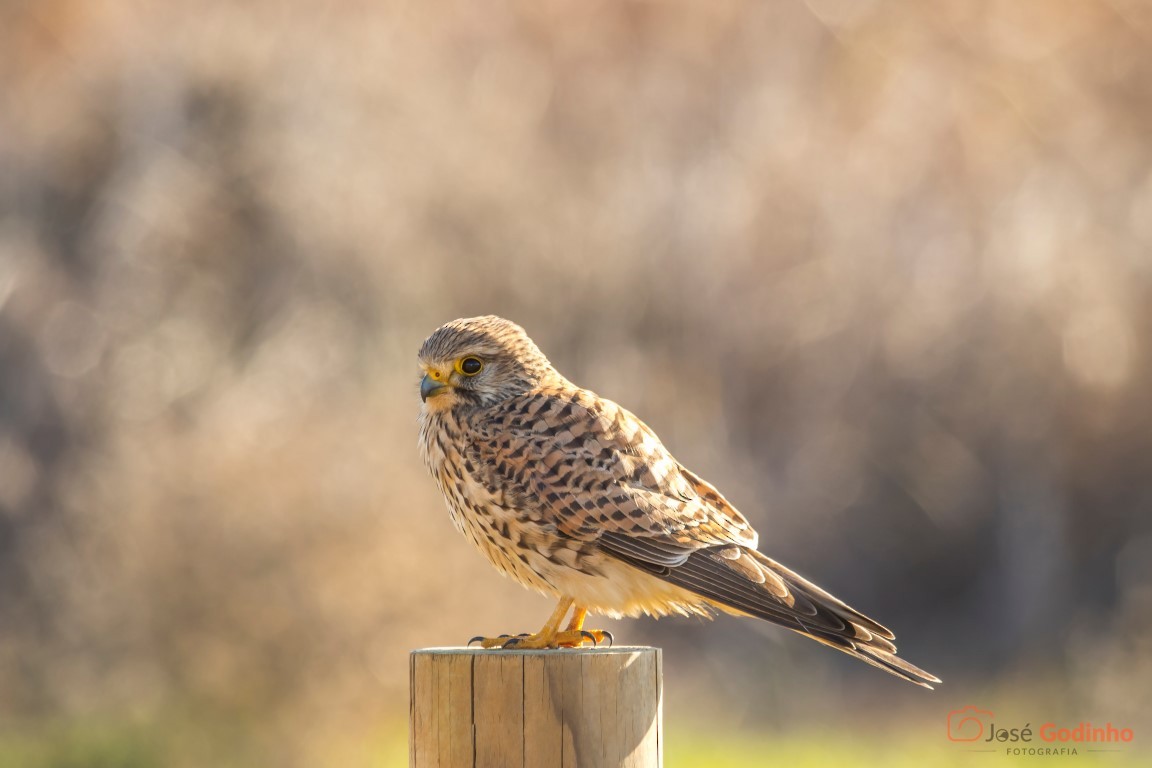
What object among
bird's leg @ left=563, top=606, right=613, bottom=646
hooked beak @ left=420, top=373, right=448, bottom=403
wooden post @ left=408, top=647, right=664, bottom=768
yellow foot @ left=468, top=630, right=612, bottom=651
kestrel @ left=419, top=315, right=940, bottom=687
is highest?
hooked beak @ left=420, top=373, right=448, bottom=403

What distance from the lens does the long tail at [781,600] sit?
3438 mm

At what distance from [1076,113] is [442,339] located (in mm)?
12239

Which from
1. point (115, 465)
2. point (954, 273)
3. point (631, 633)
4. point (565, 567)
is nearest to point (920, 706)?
point (631, 633)

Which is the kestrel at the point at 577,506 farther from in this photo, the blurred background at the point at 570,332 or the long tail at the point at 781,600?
the blurred background at the point at 570,332

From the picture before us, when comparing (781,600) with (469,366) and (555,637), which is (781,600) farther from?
(469,366)

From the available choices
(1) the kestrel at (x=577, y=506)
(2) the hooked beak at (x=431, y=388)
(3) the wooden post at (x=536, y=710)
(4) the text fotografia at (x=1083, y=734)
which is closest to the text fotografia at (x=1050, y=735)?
(4) the text fotografia at (x=1083, y=734)

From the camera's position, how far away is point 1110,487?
12.9m

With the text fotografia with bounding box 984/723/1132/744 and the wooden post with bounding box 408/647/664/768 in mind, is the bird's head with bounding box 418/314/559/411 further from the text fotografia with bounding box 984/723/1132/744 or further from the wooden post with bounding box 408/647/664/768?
the text fotografia with bounding box 984/723/1132/744

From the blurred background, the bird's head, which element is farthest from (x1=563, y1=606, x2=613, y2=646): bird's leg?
the blurred background

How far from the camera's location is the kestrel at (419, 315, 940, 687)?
12.1ft

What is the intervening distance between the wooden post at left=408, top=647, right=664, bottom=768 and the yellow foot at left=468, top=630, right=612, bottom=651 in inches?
21.3

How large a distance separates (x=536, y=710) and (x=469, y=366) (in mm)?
1441

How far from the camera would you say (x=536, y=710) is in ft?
9.39

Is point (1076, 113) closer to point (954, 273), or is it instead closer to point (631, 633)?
point (954, 273)
